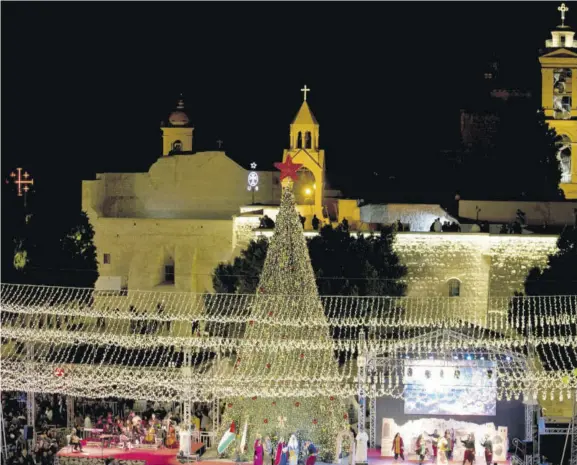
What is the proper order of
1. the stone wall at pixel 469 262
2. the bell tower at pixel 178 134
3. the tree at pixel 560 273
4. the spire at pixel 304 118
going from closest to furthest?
the tree at pixel 560 273 → the stone wall at pixel 469 262 → the spire at pixel 304 118 → the bell tower at pixel 178 134

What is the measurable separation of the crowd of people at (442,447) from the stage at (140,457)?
0.20m

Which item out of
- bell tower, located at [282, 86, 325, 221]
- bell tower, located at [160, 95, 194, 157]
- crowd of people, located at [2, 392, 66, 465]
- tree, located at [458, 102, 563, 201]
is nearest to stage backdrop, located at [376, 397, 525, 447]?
crowd of people, located at [2, 392, 66, 465]

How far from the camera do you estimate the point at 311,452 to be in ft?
130

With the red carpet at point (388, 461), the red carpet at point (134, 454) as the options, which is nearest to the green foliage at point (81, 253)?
the red carpet at point (134, 454)

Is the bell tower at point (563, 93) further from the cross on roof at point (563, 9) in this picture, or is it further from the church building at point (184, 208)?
the church building at point (184, 208)

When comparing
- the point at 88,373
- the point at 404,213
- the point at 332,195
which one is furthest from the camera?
the point at 332,195

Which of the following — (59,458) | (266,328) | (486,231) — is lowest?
(59,458)

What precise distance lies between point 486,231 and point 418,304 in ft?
14.1

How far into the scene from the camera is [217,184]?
6875 centimetres

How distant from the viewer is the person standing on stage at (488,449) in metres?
40.8

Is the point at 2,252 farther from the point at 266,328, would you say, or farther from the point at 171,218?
the point at 266,328

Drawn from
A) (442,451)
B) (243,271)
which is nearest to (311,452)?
(442,451)

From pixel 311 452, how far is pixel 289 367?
1.75m

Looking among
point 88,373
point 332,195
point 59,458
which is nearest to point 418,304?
point 332,195
